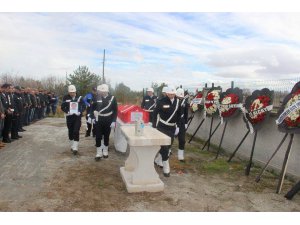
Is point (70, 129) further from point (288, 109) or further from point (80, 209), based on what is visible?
point (288, 109)

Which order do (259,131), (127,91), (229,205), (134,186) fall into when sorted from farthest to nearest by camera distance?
(127,91)
(259,131)
(134,186)
(229,205)

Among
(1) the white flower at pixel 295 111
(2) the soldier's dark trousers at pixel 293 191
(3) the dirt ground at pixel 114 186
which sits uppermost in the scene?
(1) the white flower at pixel 295 111

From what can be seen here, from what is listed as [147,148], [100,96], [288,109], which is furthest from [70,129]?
[288,109]

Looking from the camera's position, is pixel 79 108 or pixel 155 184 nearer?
pixel 155 184

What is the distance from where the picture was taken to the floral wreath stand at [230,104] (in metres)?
8.83

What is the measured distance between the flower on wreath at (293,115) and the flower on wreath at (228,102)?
2641mm

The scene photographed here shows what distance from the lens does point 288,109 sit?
6070 mm

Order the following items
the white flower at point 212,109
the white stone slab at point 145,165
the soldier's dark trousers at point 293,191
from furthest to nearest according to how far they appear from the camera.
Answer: the white flower at point 212,109 < the white stone slab at point 145,165 < the soldier's dark trousers at point 293,191

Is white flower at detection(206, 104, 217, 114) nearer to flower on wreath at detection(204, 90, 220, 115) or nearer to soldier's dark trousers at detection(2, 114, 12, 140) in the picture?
flower on wreath at detection(204, 90, 220, 115)

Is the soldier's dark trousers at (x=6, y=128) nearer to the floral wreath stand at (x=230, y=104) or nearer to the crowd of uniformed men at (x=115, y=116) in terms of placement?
the crowd of uniformed men at (x=115, y=116)

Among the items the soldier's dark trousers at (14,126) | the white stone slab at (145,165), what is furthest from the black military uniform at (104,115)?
the soldier's dark trousers at (14,126)

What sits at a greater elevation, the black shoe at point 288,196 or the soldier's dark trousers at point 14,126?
the soldier's dark trousers at point 14,126

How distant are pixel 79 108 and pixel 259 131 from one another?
193 inches

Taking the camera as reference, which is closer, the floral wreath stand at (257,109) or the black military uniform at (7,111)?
the floral wreath stand at (257,109)
